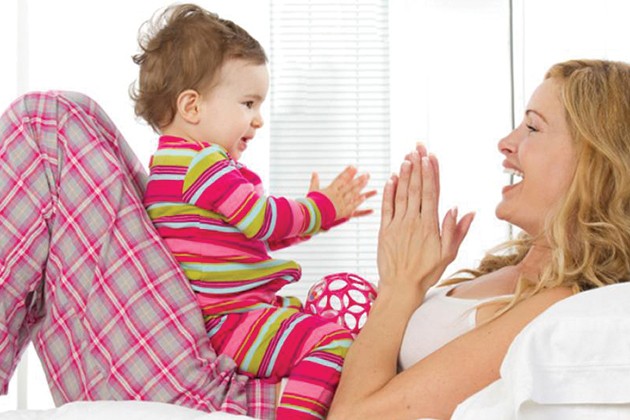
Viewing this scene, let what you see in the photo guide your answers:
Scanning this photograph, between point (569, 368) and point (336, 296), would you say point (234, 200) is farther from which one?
point (569, 368)

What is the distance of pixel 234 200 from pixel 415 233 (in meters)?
0.35

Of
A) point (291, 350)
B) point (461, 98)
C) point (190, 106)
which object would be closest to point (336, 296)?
point (291, 350)

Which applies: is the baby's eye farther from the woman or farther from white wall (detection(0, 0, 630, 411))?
white wall (detection(0, 0, 630, 411))

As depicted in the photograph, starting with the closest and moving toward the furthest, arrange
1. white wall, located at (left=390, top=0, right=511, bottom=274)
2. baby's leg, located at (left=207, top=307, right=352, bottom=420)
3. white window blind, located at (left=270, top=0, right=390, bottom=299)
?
baby's leg, located at (left=207, top=307, right=352, bottom=420), white wall, located at (left=390, top=0, right=511, bottom=274), white window blind, located at (left=270, top=0, right=390, bottom=299)

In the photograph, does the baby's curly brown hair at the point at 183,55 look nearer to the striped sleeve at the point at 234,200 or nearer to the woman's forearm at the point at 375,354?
the striped sleeve at the point at 234,200

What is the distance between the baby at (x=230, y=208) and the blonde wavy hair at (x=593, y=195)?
38 centimetres

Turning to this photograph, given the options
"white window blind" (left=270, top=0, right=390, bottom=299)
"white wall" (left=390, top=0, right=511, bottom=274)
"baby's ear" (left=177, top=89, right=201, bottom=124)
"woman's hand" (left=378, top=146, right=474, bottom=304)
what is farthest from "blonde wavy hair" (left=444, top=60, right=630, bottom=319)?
"white window blind" (left=270, top=0, right=390, bottom=299)

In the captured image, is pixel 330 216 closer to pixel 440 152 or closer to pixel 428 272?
pixel 428 272

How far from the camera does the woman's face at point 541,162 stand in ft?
5.63

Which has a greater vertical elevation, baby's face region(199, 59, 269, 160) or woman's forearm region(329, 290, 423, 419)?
baby's face region(199, 59, 269, 160)

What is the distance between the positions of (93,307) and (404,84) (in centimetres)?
279

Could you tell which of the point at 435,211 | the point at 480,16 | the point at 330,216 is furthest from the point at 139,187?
the point at 480,16

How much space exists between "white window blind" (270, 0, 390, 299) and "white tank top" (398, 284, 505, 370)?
2600mm

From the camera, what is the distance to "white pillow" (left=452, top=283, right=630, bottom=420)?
120 cm
